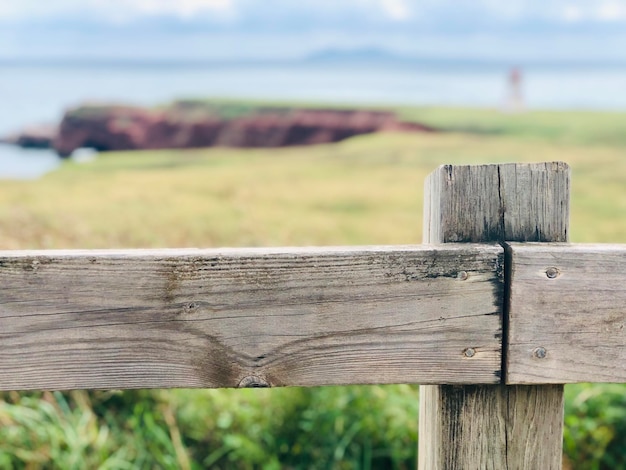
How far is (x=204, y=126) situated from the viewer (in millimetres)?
31922

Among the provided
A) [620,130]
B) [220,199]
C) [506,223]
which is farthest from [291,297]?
[620,130]

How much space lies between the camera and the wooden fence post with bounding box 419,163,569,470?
1.10 meters

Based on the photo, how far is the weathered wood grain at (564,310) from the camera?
3.49 ft

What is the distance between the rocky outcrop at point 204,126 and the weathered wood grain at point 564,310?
22150 mm

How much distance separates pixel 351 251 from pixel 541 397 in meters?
0.41

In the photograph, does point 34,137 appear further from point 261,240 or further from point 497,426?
point 497,426

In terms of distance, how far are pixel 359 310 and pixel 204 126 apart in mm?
31713

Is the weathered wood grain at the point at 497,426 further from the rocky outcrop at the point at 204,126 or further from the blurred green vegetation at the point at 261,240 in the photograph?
the rocky outcrop at the point at 204,126

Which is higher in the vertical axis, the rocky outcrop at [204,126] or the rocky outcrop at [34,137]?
the rocky outcrop at [34,137]

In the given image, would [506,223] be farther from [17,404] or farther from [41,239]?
[41,239]

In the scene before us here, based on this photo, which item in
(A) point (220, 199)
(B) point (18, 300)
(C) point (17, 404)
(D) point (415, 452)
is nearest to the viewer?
(B) point (18, 300)

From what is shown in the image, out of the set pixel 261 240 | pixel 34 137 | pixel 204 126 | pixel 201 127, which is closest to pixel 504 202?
pixel 261 240

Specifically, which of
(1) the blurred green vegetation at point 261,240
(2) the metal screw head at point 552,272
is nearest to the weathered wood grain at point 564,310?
(2) the metal screw head at point 552,272

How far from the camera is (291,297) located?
105 centimetres
